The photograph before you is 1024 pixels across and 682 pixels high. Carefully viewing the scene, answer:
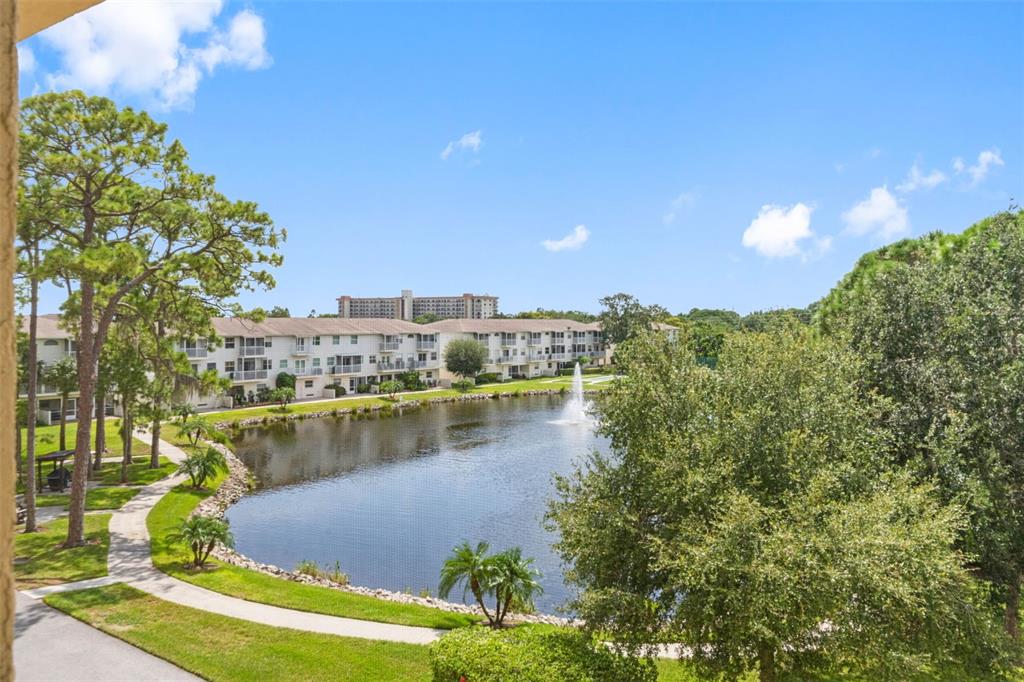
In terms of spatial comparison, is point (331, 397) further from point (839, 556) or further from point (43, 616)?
point (839, 556)

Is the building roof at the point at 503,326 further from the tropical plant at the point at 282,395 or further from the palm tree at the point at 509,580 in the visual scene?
the palm tree at the point at 509,580

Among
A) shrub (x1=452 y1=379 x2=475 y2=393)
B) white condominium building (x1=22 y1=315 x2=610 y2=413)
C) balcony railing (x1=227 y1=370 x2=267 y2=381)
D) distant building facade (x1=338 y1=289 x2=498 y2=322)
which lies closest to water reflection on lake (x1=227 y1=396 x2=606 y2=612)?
balcony railing (x1=227 y1=370 x2=267 y2=381)

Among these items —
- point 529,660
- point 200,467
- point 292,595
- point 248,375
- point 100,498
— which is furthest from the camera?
point 248,375

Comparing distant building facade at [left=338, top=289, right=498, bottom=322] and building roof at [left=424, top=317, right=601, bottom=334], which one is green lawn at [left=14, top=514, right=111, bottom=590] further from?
distant building facade at [left=338, top=289, right=498, bottom=322]

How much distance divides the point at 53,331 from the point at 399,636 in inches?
1708

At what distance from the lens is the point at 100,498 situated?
2352 centimetres

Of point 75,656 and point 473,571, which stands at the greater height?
point 473,571

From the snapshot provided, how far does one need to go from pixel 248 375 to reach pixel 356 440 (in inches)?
735

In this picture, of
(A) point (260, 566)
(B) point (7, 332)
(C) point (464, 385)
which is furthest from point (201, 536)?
(C) point (464, 385)

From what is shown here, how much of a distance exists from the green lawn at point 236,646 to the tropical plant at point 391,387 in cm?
4462

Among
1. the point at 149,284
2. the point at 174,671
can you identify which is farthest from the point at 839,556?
the point at 149,284

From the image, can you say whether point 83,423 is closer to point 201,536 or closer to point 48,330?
point 201,536

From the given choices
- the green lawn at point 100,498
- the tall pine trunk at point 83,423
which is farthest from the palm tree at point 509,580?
the green lawn at point 100,498

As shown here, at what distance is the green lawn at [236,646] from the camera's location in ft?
37.2
